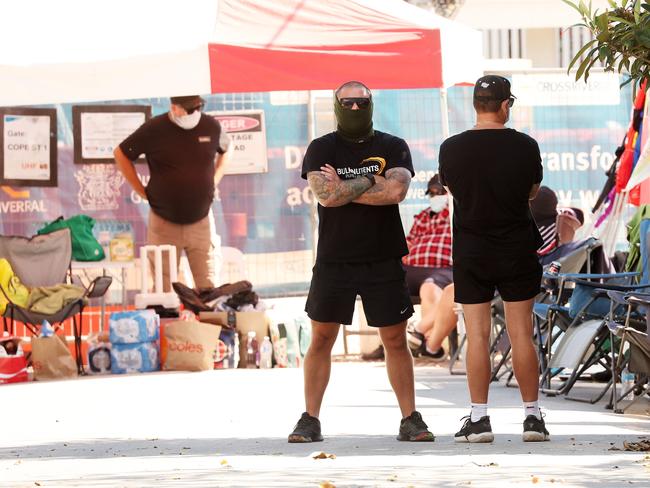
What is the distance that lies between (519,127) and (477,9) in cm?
976

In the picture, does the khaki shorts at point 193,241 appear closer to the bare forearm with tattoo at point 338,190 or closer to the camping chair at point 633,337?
the camping chair at point 633,337

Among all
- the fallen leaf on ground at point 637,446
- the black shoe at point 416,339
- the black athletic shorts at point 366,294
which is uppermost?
the black athletic shorts at point 366,294

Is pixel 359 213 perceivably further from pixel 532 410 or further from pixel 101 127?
pixel 101 127

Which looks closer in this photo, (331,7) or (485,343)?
(485,343)

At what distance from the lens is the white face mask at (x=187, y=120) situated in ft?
45.8

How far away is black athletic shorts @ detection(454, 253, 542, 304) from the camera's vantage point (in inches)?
289

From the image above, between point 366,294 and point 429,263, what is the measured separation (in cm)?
646

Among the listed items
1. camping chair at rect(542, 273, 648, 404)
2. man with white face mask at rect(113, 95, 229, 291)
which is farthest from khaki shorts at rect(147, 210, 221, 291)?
camping chair at rect(542, 273, 648, 404)

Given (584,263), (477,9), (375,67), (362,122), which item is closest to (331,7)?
(375,67)

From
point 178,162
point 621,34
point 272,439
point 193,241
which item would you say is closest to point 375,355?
point 193,241

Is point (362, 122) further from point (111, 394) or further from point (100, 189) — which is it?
point (100, 189)

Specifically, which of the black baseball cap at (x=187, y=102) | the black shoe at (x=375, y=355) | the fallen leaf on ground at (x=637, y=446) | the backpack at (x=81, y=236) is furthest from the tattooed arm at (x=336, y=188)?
the black shoe at (x=375, y=355)

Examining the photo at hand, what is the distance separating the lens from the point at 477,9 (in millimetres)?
25719

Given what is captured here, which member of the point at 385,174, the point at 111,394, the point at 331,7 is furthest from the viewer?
the point at 331,7
